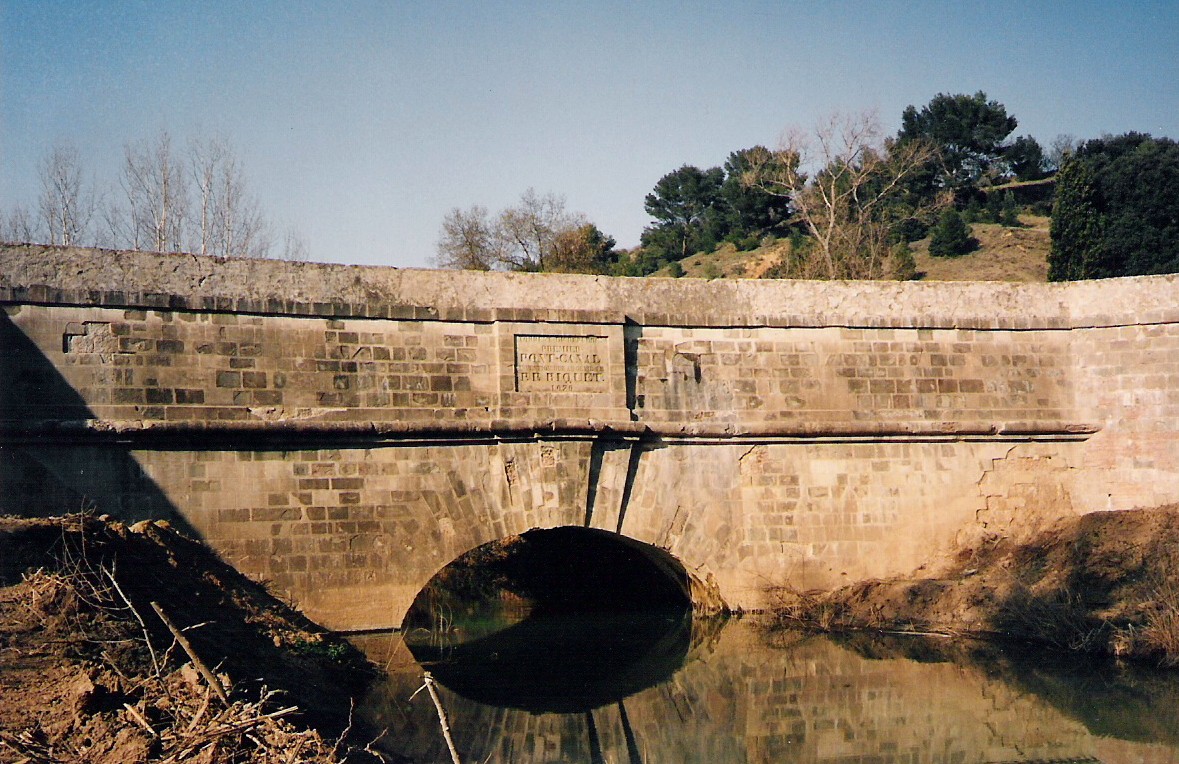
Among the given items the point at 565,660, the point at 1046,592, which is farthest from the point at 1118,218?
the point at 565,660

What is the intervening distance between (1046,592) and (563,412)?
511cm

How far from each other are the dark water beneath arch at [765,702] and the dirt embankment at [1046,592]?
34cm

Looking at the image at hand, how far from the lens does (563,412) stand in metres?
11.6

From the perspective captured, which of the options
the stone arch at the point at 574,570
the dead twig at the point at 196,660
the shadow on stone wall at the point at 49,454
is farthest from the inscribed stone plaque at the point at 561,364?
the dead twig at the point at 196,660

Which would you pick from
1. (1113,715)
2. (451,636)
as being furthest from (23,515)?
(1113,715)

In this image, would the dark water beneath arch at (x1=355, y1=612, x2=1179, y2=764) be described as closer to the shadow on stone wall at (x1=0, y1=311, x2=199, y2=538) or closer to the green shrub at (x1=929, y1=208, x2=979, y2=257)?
the shadow on stone wall at (x1=0, y1=311, x2=199, y2=538)

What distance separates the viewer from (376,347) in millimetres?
11172

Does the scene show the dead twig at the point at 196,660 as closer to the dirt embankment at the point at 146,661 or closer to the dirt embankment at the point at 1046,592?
the dirt embankment at the point at 146,661

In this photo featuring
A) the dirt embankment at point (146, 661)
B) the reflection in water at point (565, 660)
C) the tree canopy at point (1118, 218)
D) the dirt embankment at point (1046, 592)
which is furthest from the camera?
the tree canopy at point (1118, 218)

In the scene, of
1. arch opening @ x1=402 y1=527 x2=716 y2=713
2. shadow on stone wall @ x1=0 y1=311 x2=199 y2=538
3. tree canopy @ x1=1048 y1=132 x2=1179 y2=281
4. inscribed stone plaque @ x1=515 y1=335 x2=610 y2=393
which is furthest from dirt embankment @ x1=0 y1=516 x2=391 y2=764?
tree canopy @ x1=1048 y1=132 x2=1179 y2=281

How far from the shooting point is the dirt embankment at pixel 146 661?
20.4 feet

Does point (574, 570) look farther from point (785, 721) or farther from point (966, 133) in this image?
point (966, 133)

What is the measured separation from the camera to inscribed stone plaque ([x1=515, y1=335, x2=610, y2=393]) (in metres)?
11.7

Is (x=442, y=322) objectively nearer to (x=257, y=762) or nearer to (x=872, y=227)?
(x=257, y=762)
